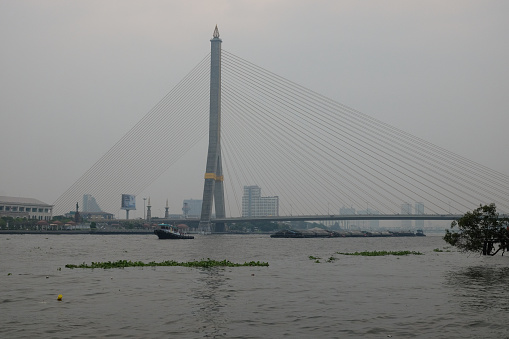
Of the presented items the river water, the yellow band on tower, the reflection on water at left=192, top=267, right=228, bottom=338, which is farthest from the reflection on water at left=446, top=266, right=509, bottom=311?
the yellow band on tower

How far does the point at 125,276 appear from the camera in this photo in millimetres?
33625

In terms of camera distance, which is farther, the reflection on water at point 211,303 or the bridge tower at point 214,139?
the bridge tower at point 214,139

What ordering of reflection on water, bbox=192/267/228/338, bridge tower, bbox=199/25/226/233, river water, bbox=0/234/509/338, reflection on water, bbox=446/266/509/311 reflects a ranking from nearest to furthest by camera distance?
river water, bbox=0/234/509/338 → reflection on water, bbox=192/267/228/338 → reflection on water, bbox=446/266/509/311 → bridge tower, bbox=199/25/226/233

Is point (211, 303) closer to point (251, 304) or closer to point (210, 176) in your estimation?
point (251, 304)

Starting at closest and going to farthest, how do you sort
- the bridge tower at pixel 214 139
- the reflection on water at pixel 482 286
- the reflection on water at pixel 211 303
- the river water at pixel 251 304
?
the river water at pixel 251 304, the reflection on water at pixel 211 303, the reflection on water at pixel 482 286, the bridge tower at pixel 214 139

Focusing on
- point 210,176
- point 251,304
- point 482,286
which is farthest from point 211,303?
point 210,176

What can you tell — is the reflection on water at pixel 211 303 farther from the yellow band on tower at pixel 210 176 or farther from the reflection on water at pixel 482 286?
the yellow band on tower at pixel 210 176

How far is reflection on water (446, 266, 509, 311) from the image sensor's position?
22.9 meters

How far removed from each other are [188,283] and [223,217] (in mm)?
106215

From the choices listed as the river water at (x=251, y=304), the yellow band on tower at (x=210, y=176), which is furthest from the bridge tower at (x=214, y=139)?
the river water at (x=251, y=304)

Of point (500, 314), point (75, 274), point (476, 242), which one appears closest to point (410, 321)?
point (500, 314)

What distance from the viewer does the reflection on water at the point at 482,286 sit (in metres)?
22.9

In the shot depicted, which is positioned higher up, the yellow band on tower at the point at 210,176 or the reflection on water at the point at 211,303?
the yellow band on tower at the point at 210,176

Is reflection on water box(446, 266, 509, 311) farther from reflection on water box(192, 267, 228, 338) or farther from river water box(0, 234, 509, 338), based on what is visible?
reflection on water box(192, 267, 228, 338)
